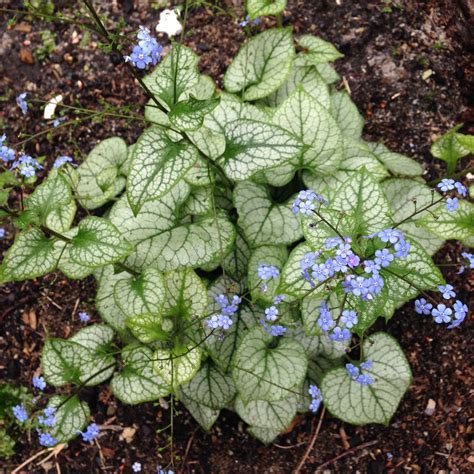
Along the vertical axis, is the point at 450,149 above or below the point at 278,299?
above

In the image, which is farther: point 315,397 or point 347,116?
point 347,116

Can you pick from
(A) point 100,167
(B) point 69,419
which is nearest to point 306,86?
(A) point 100,167

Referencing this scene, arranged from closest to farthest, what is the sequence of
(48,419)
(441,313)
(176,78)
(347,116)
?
(441,313)
(176,78)
(48,419)
(347,116)

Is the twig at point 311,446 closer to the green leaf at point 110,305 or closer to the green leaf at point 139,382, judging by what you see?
the green leaf at point 139,382

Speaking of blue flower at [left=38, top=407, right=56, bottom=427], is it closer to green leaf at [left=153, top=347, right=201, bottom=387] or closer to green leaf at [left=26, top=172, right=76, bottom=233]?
green leaf at [left=153, top=347, right=201, bottom=387]

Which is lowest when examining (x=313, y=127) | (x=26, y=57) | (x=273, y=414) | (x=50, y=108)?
(x=273, y=414)

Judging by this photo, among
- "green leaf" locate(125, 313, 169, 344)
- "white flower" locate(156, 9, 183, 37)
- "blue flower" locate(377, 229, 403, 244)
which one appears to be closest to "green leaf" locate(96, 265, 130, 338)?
"green leaf" locate(125, 313, 169, 344)

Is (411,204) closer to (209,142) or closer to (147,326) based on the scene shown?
(209,142)

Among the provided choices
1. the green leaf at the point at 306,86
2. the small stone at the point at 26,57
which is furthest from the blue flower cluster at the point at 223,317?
the small stone at the point at 26,57
